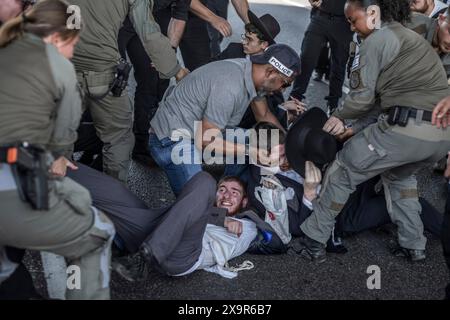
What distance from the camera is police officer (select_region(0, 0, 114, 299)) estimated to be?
81.0 inches

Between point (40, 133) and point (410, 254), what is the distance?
228cm

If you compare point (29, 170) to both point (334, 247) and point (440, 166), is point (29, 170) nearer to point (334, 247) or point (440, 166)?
point (334, 247)

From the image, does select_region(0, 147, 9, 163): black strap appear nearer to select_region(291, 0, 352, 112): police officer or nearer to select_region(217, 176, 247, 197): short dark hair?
select_region(217, 176, 247, 197): short dark hair

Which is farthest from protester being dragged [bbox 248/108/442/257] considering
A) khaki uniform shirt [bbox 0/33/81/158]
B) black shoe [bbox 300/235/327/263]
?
khaki uniform shirt [bbox 0/33/81/158]

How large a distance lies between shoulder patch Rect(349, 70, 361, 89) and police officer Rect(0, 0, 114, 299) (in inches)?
59.0

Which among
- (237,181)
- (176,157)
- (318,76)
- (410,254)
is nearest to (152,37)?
(176,157)

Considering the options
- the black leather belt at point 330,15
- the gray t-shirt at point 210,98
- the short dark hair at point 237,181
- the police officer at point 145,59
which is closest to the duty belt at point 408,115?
the gray t-shirt at point 210,98

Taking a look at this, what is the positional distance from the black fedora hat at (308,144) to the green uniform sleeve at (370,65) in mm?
269

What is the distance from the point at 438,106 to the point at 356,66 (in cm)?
48

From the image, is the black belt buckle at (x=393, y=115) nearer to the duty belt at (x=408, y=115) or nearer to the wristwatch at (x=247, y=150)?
the duty belt at (x=408, y=115)

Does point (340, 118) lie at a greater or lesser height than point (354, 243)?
greater
